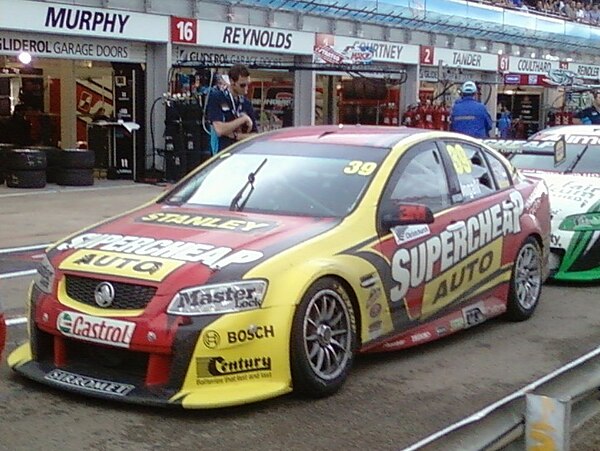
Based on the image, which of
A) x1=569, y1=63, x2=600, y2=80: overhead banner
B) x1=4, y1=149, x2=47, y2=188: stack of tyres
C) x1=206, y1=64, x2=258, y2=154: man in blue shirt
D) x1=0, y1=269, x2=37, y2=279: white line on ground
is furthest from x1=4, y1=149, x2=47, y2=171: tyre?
x1=569, y1=63, x2=600, y2=80: overhead banner

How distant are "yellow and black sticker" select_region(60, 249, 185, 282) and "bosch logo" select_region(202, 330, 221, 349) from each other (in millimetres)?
385

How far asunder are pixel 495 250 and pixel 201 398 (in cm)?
295

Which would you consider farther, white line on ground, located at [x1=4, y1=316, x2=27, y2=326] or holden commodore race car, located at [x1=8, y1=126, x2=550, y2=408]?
white line on ground, located at [x1=4, y1=316, x2=27, y2=326]

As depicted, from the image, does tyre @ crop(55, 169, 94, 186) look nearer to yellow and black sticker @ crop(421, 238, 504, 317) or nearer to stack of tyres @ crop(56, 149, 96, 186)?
stack of tyres @ crop(56, 149, 96, 186)

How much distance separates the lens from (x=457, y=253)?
6.69m

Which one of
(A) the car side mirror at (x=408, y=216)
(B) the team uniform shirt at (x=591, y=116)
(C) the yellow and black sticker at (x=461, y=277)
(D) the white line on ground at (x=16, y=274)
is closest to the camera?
(A) the car side mirror at (x=408, y=216)

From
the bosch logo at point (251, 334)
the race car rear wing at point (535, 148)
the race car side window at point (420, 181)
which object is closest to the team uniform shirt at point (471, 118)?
the race car rear wing at point (535, 148)

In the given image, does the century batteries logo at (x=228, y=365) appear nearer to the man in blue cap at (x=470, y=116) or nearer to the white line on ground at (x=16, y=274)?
the white line on ground at (x=16, y=274)

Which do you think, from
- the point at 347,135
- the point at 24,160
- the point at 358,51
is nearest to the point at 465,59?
the point at 358,51

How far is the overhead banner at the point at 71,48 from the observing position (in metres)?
17.4

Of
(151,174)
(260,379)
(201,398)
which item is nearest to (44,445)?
(201,398)

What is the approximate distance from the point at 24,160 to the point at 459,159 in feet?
38.3

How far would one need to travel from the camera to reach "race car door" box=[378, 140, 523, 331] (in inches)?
244

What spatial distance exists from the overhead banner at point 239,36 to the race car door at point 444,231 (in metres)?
13.9
